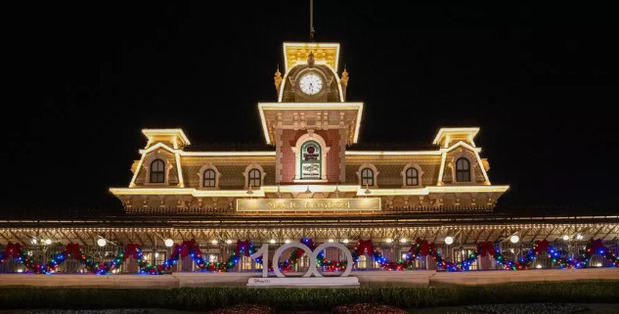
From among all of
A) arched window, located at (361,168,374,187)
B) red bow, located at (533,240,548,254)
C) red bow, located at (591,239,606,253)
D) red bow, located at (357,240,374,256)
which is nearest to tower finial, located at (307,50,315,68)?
arched window, located at (361,168,374,187)

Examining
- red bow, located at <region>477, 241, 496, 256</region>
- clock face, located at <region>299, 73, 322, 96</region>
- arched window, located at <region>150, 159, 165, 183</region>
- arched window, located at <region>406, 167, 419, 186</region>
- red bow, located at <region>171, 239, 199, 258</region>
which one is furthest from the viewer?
arched window, located at <region>406, 167, 419, 186</region>

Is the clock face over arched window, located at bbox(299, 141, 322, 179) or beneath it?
over

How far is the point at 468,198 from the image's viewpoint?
143ft

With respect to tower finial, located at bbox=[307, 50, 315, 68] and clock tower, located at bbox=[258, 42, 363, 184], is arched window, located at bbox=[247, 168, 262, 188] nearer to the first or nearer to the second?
clock tower, located at bbox=[258, 42, 363, 184]

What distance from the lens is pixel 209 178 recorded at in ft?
148

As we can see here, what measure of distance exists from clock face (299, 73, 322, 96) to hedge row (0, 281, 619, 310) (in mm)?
18443

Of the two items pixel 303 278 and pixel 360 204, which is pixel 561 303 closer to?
pixel 303 278

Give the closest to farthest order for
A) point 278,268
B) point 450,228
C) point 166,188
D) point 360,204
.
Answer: point 278,268
point 450,228
point 360,204
point 166,188

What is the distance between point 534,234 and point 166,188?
2333 centimetres

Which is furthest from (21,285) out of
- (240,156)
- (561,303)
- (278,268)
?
(561,303)

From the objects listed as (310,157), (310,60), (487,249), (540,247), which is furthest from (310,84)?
(540,247)

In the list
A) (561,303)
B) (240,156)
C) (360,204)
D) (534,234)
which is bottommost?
(561,303)

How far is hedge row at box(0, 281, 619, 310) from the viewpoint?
28.2 metres

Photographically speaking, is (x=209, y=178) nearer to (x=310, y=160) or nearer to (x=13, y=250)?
(x=310, y=160)
